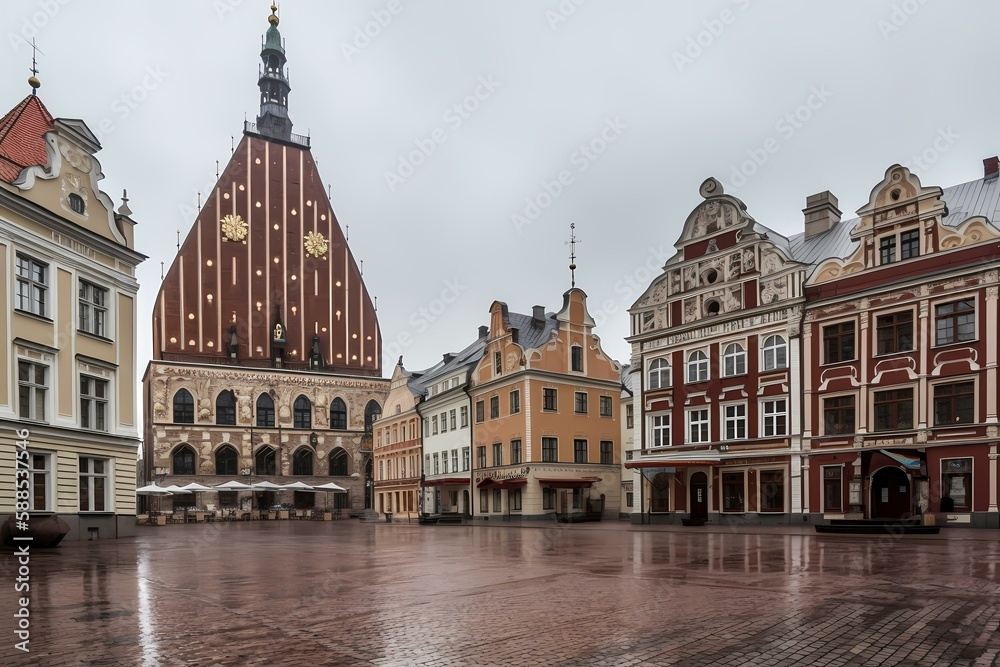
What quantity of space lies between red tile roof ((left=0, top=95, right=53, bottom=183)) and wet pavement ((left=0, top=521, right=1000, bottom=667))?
14.5m

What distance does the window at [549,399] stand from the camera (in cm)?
4397

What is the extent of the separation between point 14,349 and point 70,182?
20.2 ft

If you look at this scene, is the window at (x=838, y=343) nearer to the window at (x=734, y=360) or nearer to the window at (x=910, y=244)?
the window at (x=910, y=244)

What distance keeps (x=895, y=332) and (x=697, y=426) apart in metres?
9.58

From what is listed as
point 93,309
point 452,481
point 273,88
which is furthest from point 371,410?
point 93,309

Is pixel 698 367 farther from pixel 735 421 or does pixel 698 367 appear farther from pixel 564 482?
pixel 564 482

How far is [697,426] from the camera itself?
117ft

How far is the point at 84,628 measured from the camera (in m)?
7.96

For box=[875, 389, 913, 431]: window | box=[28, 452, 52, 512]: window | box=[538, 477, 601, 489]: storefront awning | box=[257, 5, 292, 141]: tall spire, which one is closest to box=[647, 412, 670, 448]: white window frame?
box=[538, 477, 601, 489]: storefront awning

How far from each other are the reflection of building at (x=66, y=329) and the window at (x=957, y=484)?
28.5 meters

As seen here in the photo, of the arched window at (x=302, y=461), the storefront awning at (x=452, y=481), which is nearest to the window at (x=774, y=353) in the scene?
the storefront awning at (x=452, y=481)

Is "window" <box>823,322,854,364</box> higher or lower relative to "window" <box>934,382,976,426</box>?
higher

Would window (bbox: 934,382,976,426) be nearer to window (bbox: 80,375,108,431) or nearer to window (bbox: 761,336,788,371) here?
window (bbox: 761,336,788,371)

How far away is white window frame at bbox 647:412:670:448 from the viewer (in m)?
37.2
